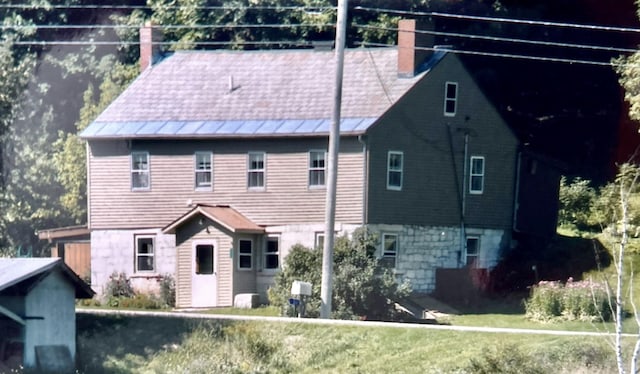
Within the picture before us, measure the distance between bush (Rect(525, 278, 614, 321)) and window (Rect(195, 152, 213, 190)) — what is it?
1017 cm

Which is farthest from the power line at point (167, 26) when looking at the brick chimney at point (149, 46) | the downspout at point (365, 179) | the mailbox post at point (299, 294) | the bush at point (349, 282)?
the mailbox post at point (299, 294)

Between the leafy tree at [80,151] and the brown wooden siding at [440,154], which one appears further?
the leafy tree at [80,151]

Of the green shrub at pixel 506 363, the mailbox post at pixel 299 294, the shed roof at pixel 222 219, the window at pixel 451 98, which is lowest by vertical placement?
the green shrub at pixel 506 363

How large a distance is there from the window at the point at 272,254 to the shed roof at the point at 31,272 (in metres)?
8.07

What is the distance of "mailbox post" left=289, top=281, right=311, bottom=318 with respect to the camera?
2859cm

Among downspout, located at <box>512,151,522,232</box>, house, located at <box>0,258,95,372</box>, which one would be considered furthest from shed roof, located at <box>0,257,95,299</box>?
downspout, located at <box>512,151,522,232</box>

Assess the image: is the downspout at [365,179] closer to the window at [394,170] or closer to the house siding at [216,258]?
the window at [394,170]

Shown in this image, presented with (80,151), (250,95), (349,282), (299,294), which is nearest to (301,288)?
(299,294)

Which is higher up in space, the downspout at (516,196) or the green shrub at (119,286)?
the downspout at (516,196)

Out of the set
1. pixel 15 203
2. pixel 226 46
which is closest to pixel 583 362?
pixel 226 46

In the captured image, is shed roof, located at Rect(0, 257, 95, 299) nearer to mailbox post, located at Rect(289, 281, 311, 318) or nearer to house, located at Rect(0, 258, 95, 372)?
house, located at Rect(0, 258, 95, 372)

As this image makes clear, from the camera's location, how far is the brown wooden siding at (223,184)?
34.3 metres

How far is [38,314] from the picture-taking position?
87.5ft

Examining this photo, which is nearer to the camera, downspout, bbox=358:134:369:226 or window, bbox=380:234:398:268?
downspout, bbox=358:134:369:226
